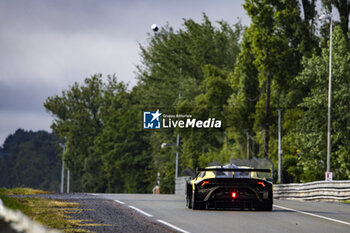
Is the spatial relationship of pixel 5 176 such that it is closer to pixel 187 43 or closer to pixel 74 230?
pixel 187 43

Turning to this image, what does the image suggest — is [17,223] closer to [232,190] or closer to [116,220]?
[116,220]

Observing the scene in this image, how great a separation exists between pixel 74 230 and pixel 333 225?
543 centimetres

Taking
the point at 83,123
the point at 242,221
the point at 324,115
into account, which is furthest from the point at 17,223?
the point at 83,123

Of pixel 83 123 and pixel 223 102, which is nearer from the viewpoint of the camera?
pixel 223 102

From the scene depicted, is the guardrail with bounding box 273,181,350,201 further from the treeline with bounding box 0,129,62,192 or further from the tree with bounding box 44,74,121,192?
the treeline with bounding box 0,129,62,192

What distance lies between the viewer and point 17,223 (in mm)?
6133

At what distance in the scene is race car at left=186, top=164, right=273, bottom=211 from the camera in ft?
54.2

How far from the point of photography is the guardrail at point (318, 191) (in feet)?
84.5

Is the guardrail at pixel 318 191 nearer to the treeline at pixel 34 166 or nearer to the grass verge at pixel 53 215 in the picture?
the grass verge at pixel 53 215

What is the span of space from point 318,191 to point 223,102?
39.1 m

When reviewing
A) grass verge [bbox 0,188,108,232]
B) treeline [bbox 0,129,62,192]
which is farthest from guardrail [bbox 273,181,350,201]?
treeline [bbox 0,129,62,192]

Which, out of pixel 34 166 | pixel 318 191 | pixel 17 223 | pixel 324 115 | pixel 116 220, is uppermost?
pixel 324 115

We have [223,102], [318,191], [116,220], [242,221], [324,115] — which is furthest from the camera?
[223,102]

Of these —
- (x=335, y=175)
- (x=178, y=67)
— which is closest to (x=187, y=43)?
(x=178, y=67)
